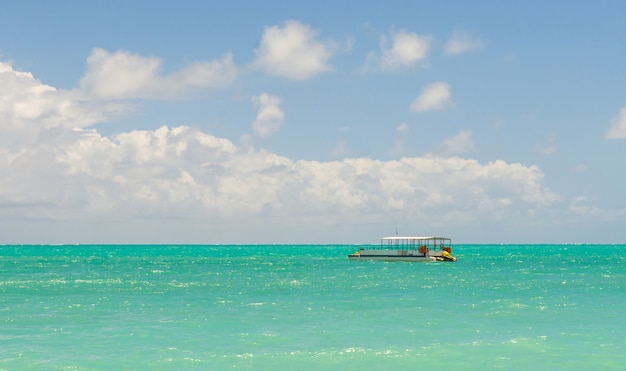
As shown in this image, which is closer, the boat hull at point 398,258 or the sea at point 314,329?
the sea at point 314,329

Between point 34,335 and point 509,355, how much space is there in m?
23.1

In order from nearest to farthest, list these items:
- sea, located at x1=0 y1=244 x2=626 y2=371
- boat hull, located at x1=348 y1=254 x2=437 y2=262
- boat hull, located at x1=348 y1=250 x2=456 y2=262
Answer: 1. sea, located at x1=0 y1=244 x2=626 y2=371
2. boat hull, located at x1=348 y1=254 x2=437 y2=262
3. boat hull, located at x1=348 y1=250 x2=456 y2=262

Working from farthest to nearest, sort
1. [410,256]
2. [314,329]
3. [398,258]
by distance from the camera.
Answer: [398,258] < [410,256] < [314,329]

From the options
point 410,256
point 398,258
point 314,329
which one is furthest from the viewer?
point 398,258

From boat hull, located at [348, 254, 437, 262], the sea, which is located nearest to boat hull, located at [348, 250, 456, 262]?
boat hull, located at [348, 254, 437, 262]

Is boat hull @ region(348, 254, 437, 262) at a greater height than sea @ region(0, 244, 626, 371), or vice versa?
boat hull @ region(348, 254, 437, 262)

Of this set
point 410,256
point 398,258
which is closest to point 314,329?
point 410,256

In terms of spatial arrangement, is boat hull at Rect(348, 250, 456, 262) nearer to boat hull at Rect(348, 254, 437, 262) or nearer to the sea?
boat hull at Rect(348, 254, 437, 262)

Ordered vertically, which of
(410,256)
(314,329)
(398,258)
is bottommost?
(314,329)

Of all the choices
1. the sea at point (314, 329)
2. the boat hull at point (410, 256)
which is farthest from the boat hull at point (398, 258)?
the sea at point (314, 329)

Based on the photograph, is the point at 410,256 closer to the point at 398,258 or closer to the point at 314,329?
the point at 398,258

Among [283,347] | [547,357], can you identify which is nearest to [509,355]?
[547,357]

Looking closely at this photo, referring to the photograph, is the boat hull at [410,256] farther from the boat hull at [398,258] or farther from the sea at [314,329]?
the sea at [314,329]

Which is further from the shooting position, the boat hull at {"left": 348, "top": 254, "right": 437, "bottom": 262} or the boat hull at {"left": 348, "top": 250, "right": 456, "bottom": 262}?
the boat hull at {"left": 348, "top": 250, "right": 456, "bottom": 262}
